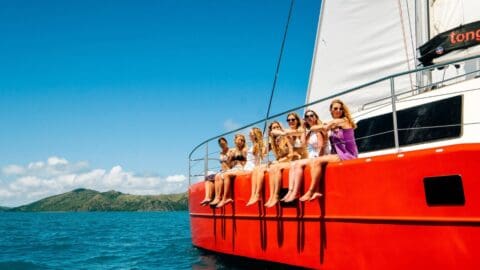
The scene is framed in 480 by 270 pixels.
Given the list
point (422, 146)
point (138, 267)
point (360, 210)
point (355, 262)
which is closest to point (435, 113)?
point (422, 146)

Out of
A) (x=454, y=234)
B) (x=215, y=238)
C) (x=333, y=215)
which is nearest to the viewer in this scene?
(x=454, y=234)

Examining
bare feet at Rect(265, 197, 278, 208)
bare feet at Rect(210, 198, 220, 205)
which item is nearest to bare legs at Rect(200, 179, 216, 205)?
bare feet at Rect(210, 198, 220, 205)

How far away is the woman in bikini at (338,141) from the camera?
7418 millimetres

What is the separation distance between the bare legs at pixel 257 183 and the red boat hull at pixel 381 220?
0.18 m

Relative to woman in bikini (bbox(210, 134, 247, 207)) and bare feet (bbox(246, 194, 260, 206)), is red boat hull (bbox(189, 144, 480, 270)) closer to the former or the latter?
bare feet (bbox(246, 194, 260, 206))

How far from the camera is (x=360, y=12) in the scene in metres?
13.1

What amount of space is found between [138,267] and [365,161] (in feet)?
25.8

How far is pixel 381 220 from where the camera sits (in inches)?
257

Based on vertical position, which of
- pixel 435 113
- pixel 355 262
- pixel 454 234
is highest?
pixel 435 113

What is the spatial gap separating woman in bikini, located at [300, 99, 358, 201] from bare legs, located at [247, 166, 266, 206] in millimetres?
1634

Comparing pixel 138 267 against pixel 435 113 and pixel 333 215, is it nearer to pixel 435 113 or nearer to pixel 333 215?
pixel 333 215

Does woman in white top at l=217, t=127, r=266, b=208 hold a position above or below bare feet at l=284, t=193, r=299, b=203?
above

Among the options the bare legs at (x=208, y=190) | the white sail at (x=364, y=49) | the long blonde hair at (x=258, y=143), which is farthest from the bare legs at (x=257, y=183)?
the white sail at (x=364, y=49)

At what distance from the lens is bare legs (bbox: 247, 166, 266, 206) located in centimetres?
901
